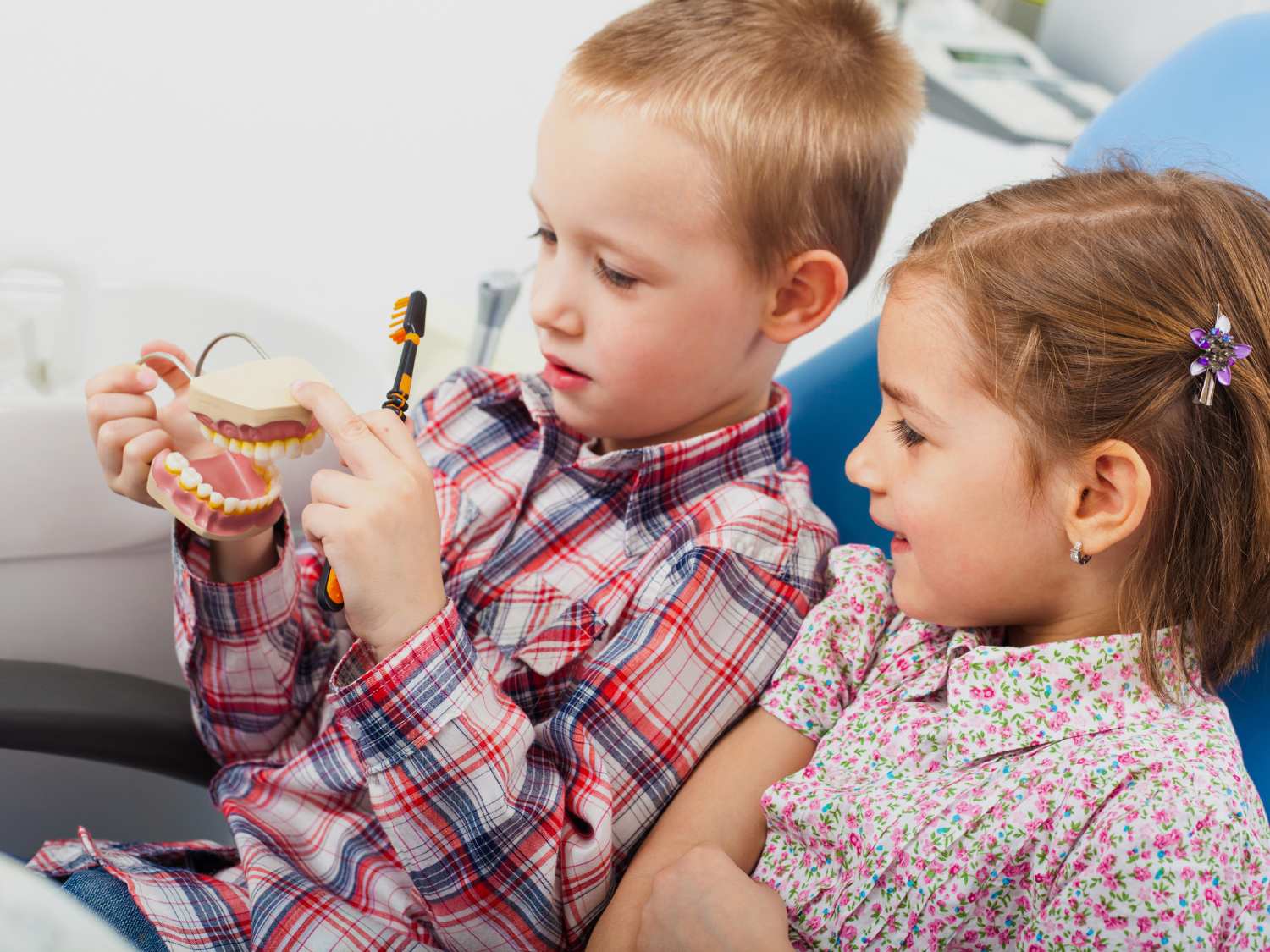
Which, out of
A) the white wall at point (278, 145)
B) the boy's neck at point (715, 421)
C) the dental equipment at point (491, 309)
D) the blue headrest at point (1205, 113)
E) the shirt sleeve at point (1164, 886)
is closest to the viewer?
the shirt sleeve at point (1164, 886)

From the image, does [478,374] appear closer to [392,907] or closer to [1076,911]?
[392,907]

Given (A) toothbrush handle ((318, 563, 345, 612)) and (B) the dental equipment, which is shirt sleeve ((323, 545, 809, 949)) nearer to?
(A) toothbrush handle ((318, 563, 345, 612))

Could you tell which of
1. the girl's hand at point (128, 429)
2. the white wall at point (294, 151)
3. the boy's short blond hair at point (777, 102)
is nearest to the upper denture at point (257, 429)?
the girl's hand at point (128, 429)

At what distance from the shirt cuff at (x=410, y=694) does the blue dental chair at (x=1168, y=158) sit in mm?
399

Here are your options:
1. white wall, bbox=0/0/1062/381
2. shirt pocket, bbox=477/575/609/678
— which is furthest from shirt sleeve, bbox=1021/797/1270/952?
white wall, bbox=0/0/1062/381

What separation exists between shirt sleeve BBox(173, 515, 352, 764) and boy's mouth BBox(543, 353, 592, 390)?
227 mm

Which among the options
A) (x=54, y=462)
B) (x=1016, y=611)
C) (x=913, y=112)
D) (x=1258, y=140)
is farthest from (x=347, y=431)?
(x=1258, y=140)

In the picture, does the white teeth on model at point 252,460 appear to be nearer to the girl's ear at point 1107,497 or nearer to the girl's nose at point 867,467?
the girl's nose at point 867,467

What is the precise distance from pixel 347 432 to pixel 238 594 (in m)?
0.23

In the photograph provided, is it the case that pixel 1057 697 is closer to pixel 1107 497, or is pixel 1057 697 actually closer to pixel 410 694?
pixel 1107 497

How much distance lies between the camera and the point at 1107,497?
63 cm

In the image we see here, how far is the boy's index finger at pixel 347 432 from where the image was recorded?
0.62 meters

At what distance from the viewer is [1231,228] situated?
0.63m

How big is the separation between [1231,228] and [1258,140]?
202 mm
